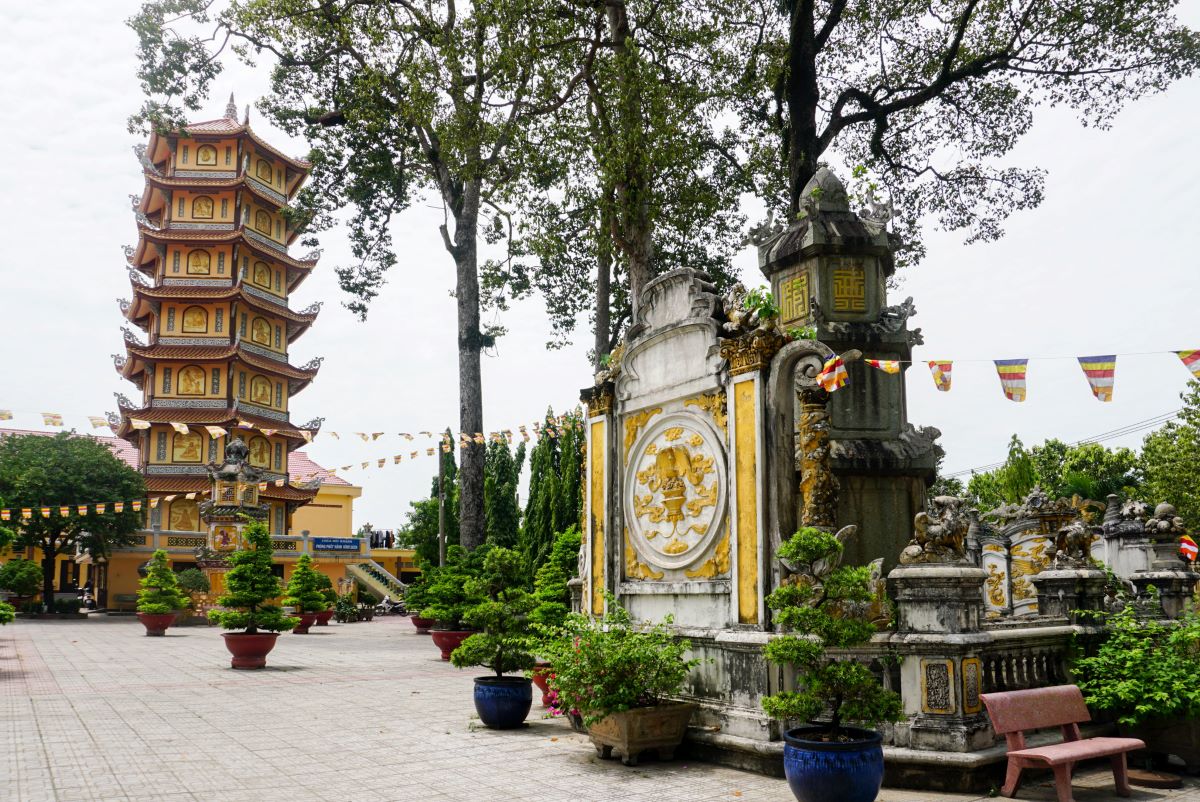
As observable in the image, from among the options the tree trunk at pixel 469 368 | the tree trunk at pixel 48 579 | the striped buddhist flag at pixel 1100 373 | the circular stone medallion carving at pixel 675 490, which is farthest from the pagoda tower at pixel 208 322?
the striped buddhist flag at pixel 1100 373

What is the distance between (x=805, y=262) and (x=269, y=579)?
11.5 metres

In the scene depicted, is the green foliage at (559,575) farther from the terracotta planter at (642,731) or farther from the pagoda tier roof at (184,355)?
the pagoda tier roof at (184,355)

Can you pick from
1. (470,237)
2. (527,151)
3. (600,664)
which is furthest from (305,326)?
(600,664)

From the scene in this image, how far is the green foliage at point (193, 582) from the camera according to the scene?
105ft

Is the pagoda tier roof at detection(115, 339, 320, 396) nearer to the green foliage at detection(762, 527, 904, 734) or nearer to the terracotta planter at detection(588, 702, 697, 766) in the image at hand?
the terracotta planter at detection(588, 702, 697, 766)

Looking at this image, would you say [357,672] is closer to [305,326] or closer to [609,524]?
[609,524]

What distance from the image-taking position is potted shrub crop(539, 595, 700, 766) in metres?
7.74

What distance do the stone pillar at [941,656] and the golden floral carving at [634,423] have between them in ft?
10.7

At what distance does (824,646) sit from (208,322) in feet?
→ 133

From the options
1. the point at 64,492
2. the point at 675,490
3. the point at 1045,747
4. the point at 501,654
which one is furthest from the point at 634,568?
the point at 64,492

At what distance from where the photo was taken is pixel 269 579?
54.5 feet

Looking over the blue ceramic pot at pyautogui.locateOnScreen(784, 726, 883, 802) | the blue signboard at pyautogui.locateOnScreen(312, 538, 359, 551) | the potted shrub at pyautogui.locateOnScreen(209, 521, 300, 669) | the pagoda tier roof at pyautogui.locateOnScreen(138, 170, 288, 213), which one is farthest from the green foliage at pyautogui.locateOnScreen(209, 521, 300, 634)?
the pagoda tier roof at pyautogui.locateOnScreen(138, 170, 288, 213)

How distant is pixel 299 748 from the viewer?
8.54 metres

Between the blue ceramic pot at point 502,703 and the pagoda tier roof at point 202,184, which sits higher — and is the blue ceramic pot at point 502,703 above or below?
below
